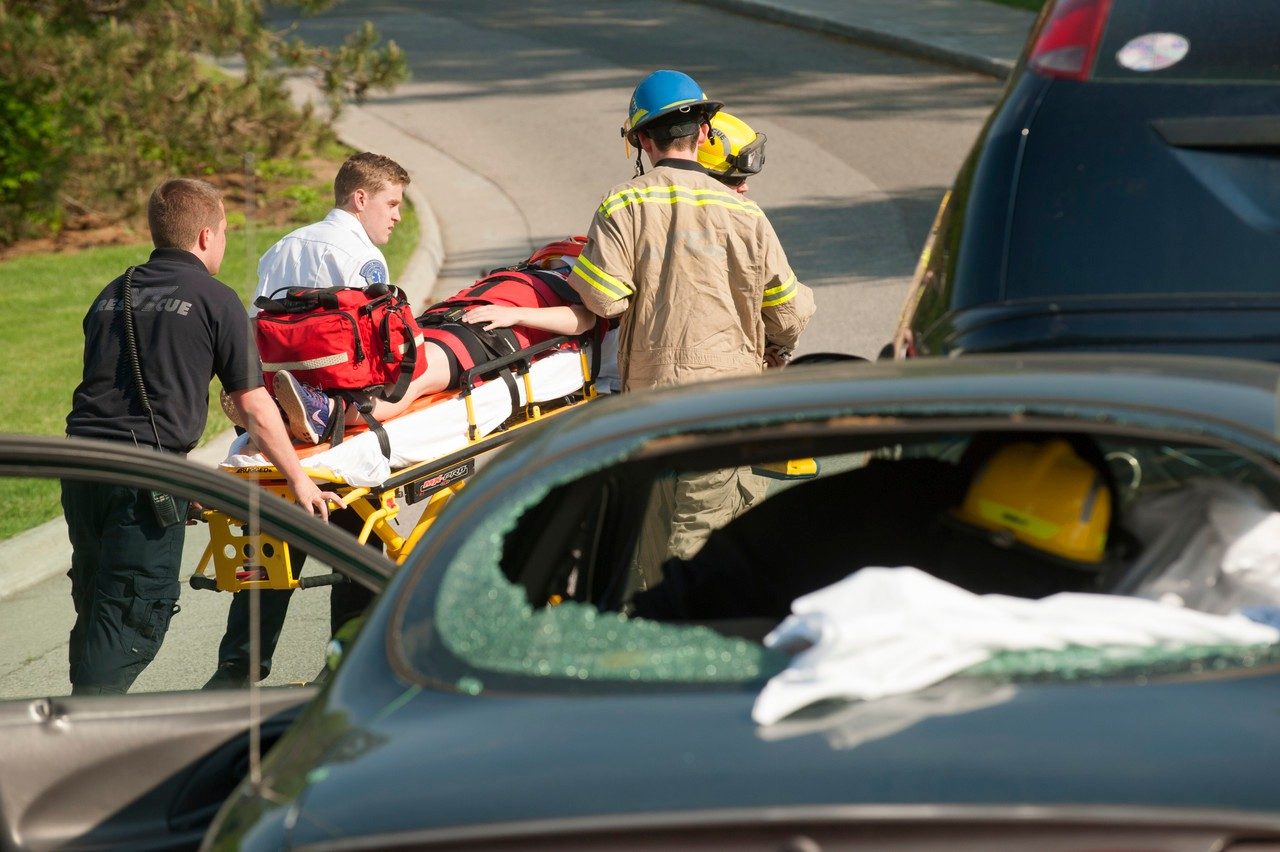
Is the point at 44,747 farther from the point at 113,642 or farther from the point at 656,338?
the point at 656,338

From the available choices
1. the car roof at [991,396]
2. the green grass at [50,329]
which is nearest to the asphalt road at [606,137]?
the green grass at [50,329]

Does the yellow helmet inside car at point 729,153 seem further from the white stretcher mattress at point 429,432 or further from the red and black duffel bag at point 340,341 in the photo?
the red and black duffel bag at point 340,341

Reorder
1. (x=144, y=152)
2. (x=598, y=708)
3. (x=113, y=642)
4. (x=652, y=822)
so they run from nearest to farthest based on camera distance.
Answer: (x=652, y=822)
(x=598, y=708)
(x=113, y=642)
(x=144, y=152)

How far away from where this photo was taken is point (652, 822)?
1.81 meters

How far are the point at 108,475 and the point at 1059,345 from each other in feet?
6.32

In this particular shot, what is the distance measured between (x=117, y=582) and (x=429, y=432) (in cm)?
138

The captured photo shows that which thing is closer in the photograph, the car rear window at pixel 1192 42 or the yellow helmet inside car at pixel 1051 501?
the yellow helmet inside car at pixel 1051 501

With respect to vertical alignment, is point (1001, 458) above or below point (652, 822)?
above

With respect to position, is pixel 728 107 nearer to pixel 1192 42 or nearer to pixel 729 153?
pixel 729 153

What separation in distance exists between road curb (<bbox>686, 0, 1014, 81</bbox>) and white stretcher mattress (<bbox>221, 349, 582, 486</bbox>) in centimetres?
1044

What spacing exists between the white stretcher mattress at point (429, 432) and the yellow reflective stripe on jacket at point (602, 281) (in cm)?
55

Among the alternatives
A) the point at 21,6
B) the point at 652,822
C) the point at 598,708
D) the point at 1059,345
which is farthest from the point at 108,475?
the point at 21,6

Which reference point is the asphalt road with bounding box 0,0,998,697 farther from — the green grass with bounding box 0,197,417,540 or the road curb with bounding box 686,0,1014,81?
the green grass with bounding box 0,197,417,540

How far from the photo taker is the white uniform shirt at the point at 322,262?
217 inches
